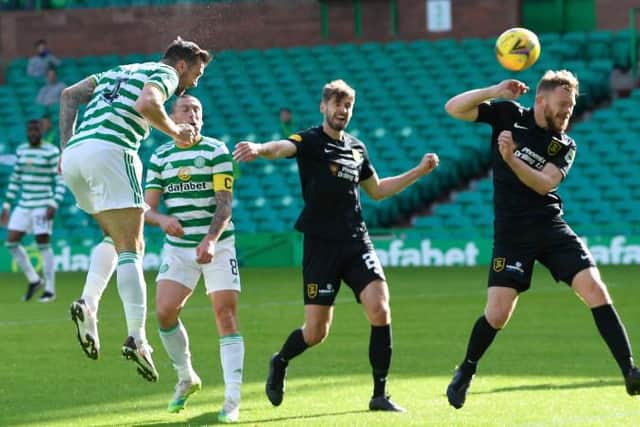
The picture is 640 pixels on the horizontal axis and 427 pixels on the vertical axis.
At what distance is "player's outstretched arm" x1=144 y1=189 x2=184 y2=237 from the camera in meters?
9.73

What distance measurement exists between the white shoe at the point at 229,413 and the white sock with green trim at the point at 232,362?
8 cm

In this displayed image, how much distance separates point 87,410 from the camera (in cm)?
1002

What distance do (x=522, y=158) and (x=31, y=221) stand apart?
12.3 metres

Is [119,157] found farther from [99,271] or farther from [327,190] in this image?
[327,190]

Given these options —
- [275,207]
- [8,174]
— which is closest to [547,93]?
[275,207]

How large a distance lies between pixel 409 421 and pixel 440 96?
906 inches

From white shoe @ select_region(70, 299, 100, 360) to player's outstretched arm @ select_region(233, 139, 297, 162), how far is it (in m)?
1.37

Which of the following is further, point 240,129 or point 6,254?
point 240,129

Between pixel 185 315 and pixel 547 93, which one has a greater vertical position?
pixel 547 93

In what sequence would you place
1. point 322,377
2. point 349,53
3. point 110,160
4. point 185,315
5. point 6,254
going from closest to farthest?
point 110,160 < point 322,377 < point 185,315 < point 6,254 < point 349,53

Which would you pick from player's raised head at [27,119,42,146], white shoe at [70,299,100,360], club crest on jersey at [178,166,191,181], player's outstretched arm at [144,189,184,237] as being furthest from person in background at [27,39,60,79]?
white shoe at [70,299,100,360]

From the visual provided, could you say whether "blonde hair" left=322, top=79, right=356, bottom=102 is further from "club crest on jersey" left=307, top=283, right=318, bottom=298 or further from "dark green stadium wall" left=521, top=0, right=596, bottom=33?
"dark green stadium wall" left=521, top=0, right=596, bottom=33

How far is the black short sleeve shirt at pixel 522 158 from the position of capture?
31.6ft

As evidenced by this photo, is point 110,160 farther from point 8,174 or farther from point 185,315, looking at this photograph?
point 8,174
